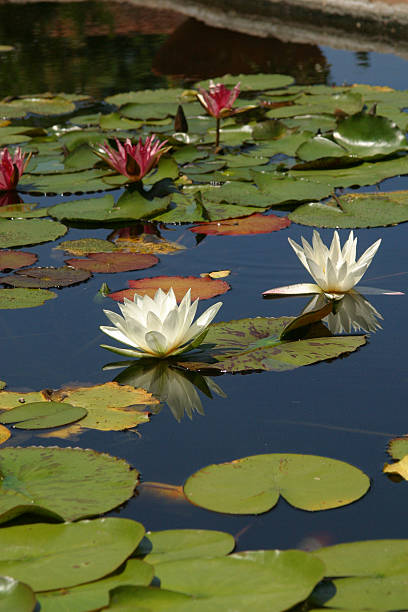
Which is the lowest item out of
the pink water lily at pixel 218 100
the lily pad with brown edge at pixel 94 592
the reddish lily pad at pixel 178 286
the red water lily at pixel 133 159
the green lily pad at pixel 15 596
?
the reddish lily pad at pixel 178 286

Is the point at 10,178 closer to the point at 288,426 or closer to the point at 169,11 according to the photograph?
the point at 288,426

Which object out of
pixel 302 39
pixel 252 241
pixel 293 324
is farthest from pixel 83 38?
pixel 293 324

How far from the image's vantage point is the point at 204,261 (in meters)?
2.80

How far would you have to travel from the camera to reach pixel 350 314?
2.28 metres

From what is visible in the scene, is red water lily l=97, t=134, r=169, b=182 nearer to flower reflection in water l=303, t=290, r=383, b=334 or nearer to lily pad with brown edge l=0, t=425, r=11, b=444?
flower reflection in water l=303, t=290, r=383, b=334

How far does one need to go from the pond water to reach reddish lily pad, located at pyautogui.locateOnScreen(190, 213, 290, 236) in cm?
3

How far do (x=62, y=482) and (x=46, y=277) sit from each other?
1.24 m

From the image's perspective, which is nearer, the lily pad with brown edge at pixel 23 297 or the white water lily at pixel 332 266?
the white water lily at pixel 332 266

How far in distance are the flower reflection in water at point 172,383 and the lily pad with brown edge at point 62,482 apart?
11.3 inches

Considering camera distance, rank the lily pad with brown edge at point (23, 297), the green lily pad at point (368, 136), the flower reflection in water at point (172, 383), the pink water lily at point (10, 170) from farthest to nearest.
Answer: the green lily pad at point (368, 136)
the pink water lily at point (10, 170)
the lily pad with brown edge at point (23, 297)
the flower reflection in water at point (172, 383)

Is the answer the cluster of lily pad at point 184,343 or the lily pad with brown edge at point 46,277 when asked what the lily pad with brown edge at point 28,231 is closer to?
the cluster of lily pad at point 184,343

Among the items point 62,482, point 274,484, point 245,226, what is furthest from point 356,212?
point 62,482

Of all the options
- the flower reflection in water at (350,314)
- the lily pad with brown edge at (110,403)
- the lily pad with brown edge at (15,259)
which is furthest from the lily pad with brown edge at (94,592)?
the lily pad with brown edge at (15,259)

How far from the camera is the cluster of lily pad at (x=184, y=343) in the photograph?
119cm
